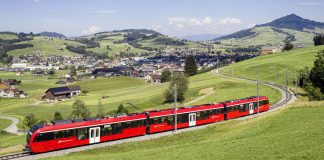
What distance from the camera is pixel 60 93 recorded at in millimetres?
168500

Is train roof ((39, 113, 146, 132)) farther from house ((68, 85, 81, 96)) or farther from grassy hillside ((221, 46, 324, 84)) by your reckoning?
house ((68, 85, 81, 96))

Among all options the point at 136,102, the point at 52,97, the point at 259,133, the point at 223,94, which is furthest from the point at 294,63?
the point at 259,133

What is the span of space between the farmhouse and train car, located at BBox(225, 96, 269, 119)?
11258 centimetres

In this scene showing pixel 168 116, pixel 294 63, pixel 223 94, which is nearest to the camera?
pixel 168 116

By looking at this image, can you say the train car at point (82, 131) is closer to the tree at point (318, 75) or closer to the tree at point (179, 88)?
the tree at point (179, 88)

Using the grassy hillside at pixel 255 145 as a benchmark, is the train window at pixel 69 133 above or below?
below

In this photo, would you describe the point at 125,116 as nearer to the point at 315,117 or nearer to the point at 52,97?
the point at 315,117

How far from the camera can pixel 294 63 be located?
466 ft

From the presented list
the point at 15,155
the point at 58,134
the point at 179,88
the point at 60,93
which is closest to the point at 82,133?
the point at 58,134

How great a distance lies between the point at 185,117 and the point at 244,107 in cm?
1517

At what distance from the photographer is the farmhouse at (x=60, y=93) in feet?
535

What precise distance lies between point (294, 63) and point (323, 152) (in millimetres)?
125060

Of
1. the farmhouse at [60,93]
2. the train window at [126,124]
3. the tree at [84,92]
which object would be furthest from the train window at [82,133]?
the tree at [84,92]

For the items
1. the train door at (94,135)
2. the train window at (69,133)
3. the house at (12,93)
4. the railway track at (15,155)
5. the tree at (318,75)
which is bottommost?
the house at (12,93)
